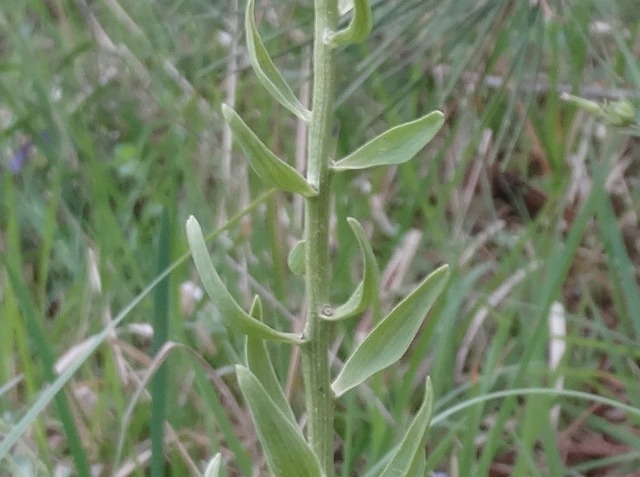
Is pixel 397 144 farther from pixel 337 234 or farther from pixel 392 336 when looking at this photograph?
pixel 337 234

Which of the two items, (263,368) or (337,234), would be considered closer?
(263,368)

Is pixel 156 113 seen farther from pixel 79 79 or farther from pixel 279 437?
pixel 279 437

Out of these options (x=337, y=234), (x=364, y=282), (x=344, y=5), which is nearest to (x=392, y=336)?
(x=364, y=282)

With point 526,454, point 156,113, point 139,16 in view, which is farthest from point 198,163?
point 526,454

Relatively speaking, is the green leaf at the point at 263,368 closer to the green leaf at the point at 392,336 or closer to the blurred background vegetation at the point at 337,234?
the green leaf at the point at 392,336

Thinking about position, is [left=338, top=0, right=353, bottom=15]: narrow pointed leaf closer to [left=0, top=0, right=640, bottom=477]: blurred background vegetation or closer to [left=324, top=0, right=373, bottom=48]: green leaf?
[left=324, top=0, right=373, bottom=48]: green leaf

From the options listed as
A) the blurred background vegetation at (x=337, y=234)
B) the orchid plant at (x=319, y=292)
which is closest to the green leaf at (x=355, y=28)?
the orchid plant at (x=319, y=292)

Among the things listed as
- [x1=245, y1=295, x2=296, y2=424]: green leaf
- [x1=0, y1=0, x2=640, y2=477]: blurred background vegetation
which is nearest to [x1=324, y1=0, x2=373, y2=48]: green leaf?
[x1=245, y1=295, x2=296, y2=424]: green leaf
